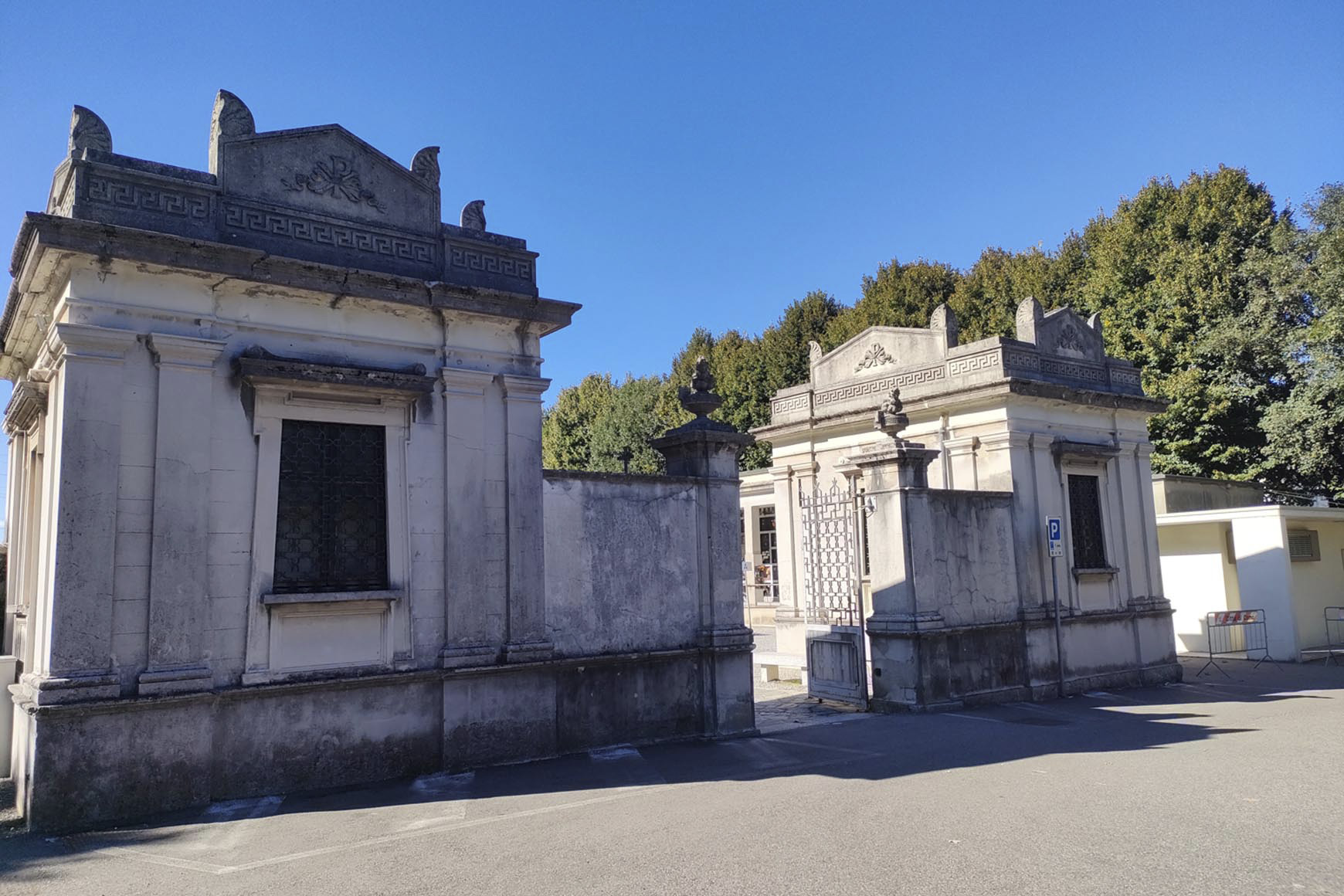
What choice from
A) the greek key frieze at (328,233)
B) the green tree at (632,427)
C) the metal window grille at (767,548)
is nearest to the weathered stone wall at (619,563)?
the greek key frieze at (328,233)

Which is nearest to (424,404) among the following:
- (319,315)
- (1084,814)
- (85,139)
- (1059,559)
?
(319,315)

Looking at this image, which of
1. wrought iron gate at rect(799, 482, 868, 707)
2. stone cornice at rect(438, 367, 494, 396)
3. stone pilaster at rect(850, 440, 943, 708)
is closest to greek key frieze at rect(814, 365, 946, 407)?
stone pilaster at rect(850, 440, 943, 708)

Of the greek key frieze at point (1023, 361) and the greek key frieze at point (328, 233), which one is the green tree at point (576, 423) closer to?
the greek key frieze at point (1023, 361)

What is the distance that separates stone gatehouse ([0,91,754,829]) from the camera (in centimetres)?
715

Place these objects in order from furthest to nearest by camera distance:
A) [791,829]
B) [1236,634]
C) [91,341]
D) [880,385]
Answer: [1236,634]
[880,385]
[91,341]
[791,829]

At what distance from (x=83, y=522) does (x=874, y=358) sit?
13.3 m

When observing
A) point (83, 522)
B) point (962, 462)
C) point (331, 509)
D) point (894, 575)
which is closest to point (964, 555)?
point (894, 575)

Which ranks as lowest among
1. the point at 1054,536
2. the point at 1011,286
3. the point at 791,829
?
the point at 791,829

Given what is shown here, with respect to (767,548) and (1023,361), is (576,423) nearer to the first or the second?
(767,548)

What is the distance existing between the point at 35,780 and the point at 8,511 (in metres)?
5.36

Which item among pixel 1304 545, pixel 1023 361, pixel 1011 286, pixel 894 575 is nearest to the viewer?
pixel 894 575

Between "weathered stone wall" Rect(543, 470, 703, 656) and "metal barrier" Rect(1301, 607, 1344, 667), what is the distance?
15551 millimetres

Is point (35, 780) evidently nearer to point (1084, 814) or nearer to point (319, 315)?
point (319, 315)

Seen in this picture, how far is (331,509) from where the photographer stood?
835cm
